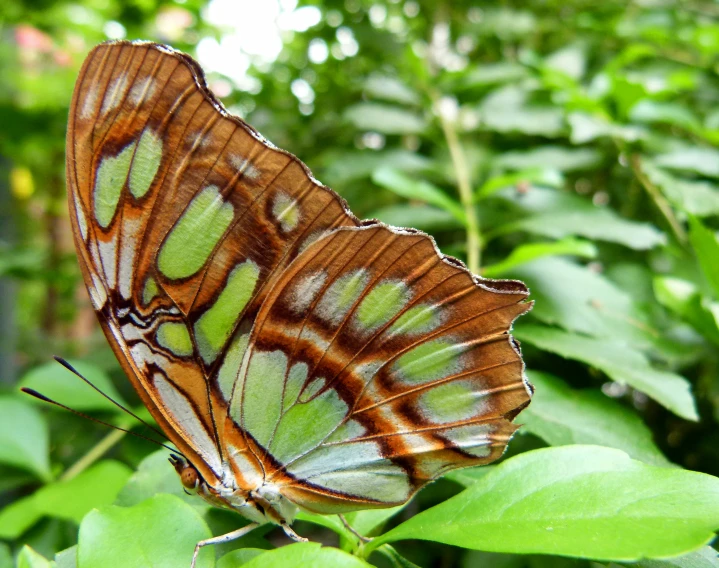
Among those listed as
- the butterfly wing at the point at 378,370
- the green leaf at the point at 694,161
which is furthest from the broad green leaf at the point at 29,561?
the green leaf at the point at 694,161

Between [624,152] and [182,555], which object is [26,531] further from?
[624,152]

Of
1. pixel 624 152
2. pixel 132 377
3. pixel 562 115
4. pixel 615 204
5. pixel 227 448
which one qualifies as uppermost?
pixel 562 115

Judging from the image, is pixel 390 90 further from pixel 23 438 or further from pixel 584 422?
pixel 23 438

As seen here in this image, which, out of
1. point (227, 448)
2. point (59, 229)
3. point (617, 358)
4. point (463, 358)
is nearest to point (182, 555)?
point (227, 448)

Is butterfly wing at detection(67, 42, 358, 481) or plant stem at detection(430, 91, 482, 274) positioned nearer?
butterfly wing at detection(67, 42, 358, 481)

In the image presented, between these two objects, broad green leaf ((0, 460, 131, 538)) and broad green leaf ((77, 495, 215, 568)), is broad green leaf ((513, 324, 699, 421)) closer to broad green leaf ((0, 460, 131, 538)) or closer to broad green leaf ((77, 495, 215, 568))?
broad green leaf ((77, 495, 215, 568))

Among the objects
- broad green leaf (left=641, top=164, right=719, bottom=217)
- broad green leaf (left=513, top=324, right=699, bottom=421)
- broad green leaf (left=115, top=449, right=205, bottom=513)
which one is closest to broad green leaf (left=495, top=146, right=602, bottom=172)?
broad green leaf (left=641, top=164, right=719, bottom=217)

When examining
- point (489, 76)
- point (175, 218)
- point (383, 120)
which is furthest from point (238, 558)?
point (489, 76)
